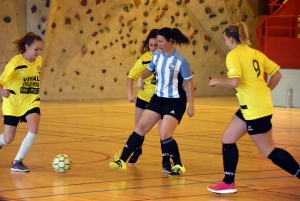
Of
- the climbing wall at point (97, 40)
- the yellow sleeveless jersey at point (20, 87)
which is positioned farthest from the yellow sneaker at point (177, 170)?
the climbing wall at point (97, 40)

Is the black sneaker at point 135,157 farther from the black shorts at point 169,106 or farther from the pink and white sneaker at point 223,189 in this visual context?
the pink and white sneaker at point 223,189

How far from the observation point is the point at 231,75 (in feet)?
20.8

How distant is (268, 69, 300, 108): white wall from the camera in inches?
699

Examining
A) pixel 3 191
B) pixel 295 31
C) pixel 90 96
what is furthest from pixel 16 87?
pixel 295 31

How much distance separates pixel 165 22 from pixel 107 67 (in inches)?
82.0

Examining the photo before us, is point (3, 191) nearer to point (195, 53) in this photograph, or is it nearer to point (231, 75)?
point (231, 75)

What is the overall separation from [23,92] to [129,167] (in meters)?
1.47

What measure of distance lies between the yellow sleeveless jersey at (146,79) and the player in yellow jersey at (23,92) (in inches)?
45.8

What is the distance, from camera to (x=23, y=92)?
7934mm

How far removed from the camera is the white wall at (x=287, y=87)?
58.3ft

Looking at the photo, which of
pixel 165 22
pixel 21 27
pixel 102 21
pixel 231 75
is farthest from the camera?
pixel 165 22

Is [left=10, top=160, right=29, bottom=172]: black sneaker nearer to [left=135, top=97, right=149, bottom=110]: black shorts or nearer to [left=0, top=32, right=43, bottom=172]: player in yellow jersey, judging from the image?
[left=0, top=32, right=43, bottom=172]: player in yellow jersey

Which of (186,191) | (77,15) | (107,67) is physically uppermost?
(77,15)

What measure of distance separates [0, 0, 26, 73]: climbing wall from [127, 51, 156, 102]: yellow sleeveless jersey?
8921mm
